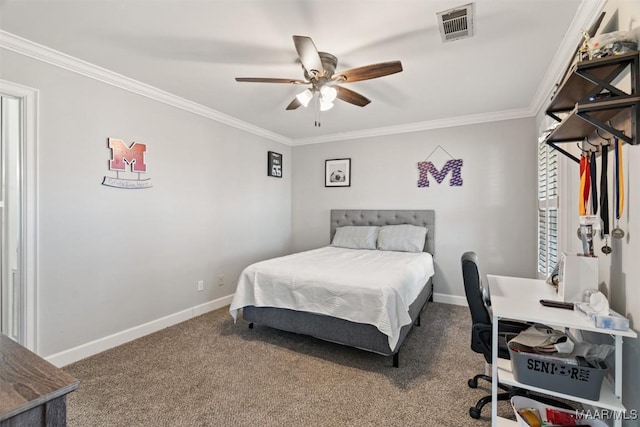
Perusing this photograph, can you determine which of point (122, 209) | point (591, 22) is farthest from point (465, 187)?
point (122, 209)

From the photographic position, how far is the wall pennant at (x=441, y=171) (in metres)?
3.88

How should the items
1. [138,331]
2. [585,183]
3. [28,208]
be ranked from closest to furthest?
[585,183] → [28,208] → [138,331]

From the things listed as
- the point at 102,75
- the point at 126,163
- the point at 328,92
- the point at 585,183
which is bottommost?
the point at 585,183

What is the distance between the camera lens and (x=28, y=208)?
217cm

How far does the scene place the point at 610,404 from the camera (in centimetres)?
126

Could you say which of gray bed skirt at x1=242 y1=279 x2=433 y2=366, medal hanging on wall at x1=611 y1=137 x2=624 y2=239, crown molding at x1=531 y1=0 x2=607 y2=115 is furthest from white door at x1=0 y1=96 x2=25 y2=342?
crown molding at x1=531 y1=0 x2=607 y2=115

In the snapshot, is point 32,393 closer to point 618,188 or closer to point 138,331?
point 618,188

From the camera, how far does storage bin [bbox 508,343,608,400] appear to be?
1277 mm

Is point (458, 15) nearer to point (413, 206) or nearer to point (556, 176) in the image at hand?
point (556, 176)

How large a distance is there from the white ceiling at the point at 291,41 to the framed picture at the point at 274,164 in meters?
1.40

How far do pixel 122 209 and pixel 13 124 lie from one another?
0.94 meters

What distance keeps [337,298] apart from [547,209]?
218 cm

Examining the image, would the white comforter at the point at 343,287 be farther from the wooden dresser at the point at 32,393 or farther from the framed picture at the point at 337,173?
the wooden dresser at the point at 32,393

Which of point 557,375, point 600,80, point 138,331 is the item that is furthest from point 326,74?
point 138,331
